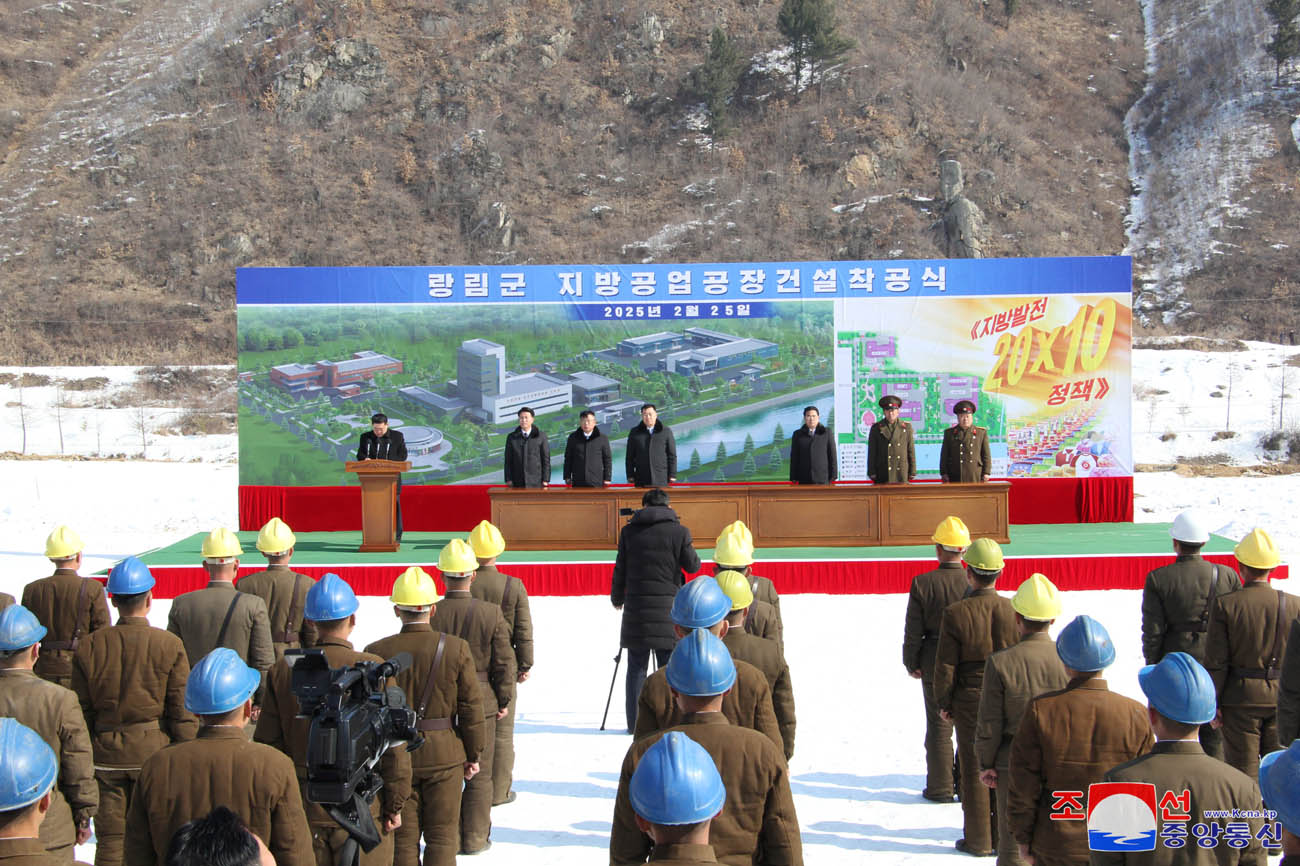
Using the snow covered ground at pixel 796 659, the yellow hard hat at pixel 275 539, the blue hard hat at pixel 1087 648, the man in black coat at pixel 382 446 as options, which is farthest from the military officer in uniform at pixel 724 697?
the man in black coat at pixel 382 446

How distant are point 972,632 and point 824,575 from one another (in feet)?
24.8

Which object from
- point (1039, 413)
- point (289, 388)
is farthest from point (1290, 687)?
point (289, 388)

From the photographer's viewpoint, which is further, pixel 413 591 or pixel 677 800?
pixel 413 591

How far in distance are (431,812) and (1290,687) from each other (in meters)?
3.57

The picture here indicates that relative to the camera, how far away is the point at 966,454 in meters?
13.5

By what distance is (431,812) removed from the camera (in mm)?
4766

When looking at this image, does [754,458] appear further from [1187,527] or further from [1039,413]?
[1187,527]

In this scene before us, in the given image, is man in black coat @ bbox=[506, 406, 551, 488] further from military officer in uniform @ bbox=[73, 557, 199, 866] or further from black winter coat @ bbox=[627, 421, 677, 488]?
military officer in uniform @ bbox=[73, 557, 199, 866]

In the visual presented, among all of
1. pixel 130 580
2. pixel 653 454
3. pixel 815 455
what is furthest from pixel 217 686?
pixel 815 455

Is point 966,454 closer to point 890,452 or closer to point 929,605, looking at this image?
point 890,452

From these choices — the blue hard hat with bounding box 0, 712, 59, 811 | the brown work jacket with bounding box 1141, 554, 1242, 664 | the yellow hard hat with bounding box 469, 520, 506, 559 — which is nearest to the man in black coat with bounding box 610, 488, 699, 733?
the yellow hard hat with bounding box 469, 520, 506, 559

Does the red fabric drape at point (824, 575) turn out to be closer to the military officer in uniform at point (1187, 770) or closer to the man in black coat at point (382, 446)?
the man in black coat at point (382, 446)

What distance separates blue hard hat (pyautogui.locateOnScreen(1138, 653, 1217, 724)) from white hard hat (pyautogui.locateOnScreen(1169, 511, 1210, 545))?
299cm

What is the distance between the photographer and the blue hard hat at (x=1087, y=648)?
3980mm
